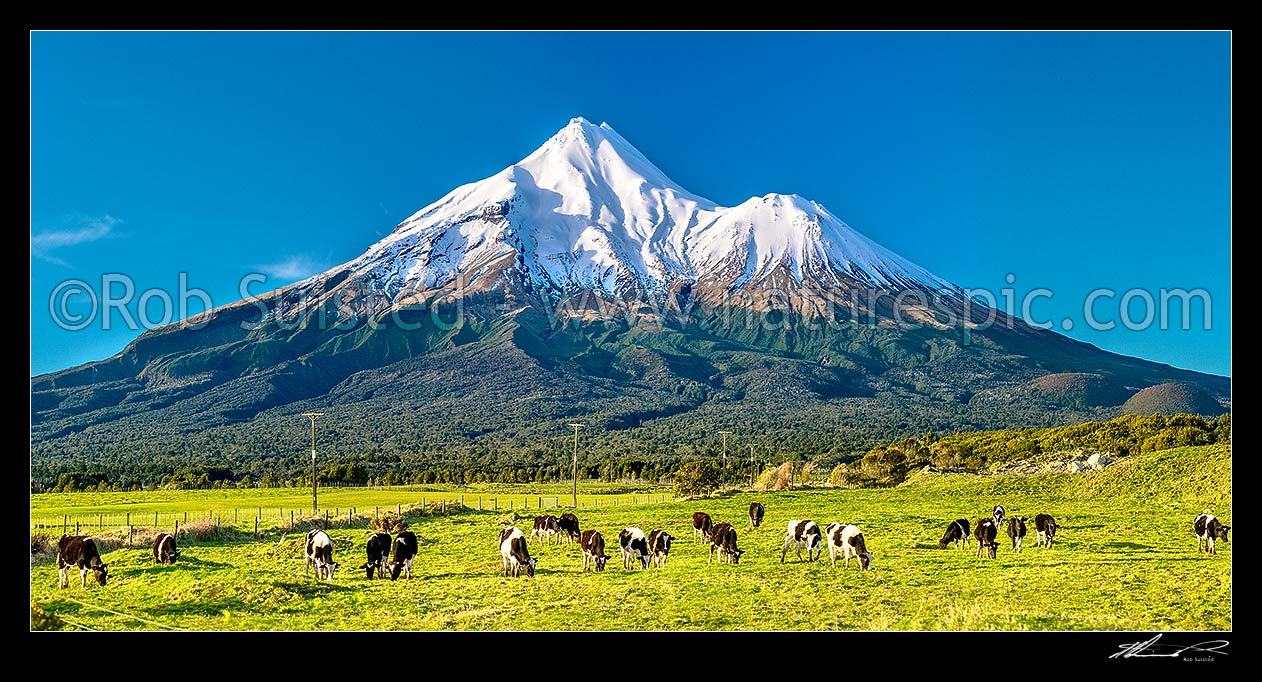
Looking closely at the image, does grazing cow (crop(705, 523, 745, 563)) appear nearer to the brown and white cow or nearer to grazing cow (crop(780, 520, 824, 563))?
grazing cow (crop(780, 520, 824, 563))

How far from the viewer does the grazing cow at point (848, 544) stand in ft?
44.6

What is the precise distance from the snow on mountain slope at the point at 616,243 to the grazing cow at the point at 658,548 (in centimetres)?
12960

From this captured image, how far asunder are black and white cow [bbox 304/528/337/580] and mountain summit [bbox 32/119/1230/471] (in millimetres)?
54452

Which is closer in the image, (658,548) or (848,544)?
(848,544)

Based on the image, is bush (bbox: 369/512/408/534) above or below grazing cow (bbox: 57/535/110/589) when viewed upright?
below

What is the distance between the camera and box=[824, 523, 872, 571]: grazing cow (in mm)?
13594

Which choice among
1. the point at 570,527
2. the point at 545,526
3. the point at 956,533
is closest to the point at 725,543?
the point at 570,527

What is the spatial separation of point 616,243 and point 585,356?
2256 inches

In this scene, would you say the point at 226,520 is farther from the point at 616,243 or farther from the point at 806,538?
the point at 616,243

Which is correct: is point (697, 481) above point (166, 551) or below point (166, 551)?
below

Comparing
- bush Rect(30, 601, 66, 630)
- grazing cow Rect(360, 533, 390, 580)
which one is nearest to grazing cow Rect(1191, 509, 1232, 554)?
grazing cow Rect(360, 533, 390, 580)

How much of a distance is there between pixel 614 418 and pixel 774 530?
74.8 meters
